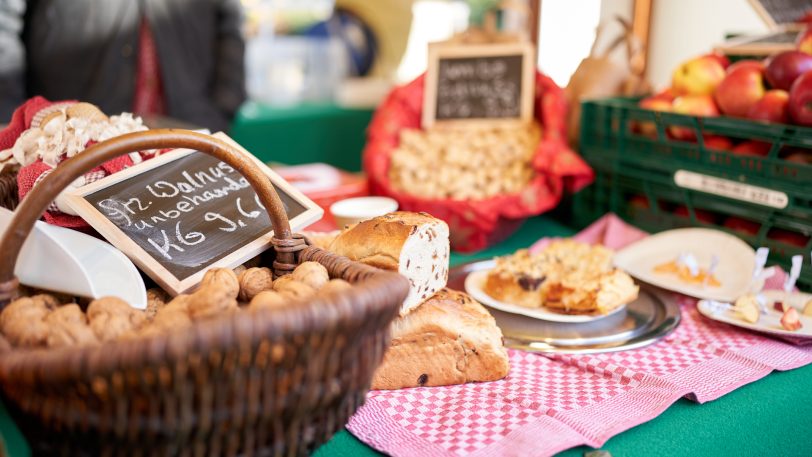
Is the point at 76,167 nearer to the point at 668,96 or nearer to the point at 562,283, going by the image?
the point at 562,283

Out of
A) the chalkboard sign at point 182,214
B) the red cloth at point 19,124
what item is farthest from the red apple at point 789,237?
the red cloth at point 19,124

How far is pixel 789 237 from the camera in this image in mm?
1598

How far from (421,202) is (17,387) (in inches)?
50.5

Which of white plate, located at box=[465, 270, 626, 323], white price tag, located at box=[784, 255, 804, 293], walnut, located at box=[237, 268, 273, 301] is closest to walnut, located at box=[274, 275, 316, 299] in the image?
walnut, located at box=[237, 268, 273, 301]

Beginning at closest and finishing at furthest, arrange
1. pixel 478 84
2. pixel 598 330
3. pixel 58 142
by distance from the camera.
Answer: pixel 58 142, pixel 598 330, pixel 478 84

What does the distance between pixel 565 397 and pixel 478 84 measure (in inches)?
56.2

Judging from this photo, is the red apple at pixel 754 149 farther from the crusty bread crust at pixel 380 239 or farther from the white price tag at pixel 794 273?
the crusty bread crust at pixel 380 239

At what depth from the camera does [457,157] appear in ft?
6.72

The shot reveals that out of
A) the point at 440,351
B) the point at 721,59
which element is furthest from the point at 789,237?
the point at 440,351

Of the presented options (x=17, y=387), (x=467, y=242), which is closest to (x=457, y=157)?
(x=467, y=242)

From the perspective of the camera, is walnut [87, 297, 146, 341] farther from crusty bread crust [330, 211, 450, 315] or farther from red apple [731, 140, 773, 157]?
red apple [731, 140, 773, 157]

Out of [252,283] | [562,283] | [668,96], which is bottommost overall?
[562,283]

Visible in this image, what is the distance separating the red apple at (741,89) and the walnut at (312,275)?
1.30m

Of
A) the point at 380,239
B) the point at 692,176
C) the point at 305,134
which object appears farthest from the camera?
the point at 305,134
